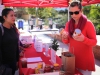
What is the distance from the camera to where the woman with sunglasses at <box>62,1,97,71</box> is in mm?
1584

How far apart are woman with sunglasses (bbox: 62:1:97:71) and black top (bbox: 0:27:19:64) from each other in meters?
0.63

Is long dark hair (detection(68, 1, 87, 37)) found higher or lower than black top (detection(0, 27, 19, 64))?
higher

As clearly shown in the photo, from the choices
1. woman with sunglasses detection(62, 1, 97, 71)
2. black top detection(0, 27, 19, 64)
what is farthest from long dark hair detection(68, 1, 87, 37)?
black top detection(0, 27, 19, 64)

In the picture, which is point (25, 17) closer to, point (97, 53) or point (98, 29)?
point (98, 29)

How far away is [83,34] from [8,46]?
0.89 metres

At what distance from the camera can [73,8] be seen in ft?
5.14

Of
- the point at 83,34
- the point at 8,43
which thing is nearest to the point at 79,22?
the point at 83,34

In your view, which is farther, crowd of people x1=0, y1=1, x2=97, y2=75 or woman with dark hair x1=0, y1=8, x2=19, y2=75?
woman with dark hair x1=0, y1=8, x2=19, y2=75

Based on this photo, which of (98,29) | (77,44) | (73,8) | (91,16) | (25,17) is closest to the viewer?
(73,8)

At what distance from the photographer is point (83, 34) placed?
1.63 metres

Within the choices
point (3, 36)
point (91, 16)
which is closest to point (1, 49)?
point (3, 36)

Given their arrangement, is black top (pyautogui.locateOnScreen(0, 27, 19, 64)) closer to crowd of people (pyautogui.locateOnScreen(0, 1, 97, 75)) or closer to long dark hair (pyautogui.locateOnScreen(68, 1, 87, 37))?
crowd of people (pyautogui.locateOnScreen(0, 1, 97, 75))

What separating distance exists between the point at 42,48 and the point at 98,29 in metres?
6.68

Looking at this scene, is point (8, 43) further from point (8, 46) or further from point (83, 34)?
point (83, 34)
